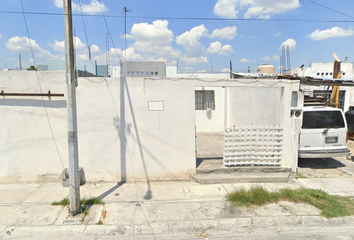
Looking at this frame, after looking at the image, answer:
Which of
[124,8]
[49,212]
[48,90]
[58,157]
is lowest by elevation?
[49,212]

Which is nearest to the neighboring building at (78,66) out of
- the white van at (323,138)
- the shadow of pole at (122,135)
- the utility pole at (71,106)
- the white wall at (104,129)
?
the white wall at (104,129)

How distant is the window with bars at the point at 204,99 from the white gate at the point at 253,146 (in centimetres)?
693

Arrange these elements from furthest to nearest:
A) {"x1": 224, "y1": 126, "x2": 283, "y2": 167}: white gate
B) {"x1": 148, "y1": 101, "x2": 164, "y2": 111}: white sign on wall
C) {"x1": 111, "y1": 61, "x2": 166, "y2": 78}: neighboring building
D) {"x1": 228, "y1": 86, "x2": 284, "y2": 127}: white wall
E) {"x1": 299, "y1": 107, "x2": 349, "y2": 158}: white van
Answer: {"x1": 111, "y1": 61, "x2": 166, "y2": 78}: neighboring building, {"x1": 228, "y1": 86, "x2": 284, "y2": 127}: white wall, {"x1": 299, "y1": 107, "x2": 349, "y2": 158}: white van, {"x1": 224, "y1": 126, "x2": 283, "y2": 167}: white gate, {"x1": 148, "y1": 101, "x2": 164, "y2": 111}: white sign on wall

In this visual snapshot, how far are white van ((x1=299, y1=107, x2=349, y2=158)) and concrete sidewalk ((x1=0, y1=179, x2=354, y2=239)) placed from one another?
267cm

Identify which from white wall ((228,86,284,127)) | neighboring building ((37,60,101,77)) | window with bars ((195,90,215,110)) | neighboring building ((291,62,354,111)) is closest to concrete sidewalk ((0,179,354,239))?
white wall ((228,86,284,127))

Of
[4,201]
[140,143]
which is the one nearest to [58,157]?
[4,201]

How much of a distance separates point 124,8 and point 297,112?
30.1 feet

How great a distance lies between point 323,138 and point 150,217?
5751 millimetres

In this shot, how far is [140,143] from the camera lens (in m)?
5.65

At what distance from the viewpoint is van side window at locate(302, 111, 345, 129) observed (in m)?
6.78

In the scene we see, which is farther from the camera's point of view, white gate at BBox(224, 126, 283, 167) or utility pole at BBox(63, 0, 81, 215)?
white gate at BBox(224, 126, 283, 167)

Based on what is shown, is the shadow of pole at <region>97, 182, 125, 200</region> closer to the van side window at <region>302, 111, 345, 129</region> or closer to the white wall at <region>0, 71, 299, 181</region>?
the white wall at <region>0, 71, 299, 181</region>

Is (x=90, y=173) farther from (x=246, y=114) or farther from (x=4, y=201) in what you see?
(x=246, y=114)

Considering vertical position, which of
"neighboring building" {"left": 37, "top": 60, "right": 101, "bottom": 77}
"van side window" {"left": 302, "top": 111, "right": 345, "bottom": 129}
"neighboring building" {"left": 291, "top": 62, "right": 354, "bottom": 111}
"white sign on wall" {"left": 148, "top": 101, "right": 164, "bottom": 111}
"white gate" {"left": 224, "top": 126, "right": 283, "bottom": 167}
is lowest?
"white gate" {"left": 224, "top": 126, "right": 283, "bottom": 167}
